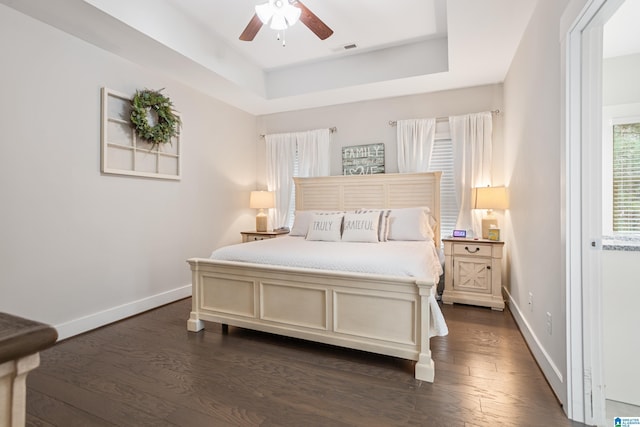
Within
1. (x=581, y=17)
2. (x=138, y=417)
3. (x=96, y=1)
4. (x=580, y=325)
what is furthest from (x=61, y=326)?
(x=581, y=17)

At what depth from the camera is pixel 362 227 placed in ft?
11.1

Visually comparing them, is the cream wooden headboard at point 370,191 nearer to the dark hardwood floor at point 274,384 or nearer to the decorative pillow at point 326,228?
the decorative pillow at point 326,228

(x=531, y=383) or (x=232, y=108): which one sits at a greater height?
(x=232, y=108)

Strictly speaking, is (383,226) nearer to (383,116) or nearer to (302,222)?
(302,222)

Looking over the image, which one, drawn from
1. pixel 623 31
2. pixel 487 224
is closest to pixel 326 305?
pixel 487 224

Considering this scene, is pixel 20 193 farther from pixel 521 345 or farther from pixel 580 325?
pixel 521 345

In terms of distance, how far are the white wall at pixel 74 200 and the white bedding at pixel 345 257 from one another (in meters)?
Result: 1.15

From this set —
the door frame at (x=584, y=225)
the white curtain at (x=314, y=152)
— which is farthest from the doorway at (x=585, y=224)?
the white curtain at (x=314, y=152)

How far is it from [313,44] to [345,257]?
8.68 ft

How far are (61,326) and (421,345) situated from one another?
298 centimetres

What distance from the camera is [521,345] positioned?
2479mm

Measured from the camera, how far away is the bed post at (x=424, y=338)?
201cm

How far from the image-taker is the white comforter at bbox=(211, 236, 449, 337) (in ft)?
7.13

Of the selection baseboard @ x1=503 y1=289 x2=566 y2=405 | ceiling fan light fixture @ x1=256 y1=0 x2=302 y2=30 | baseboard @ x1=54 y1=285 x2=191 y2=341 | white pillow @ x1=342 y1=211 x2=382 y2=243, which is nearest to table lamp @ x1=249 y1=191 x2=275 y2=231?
baseboard @ x1=54 y1=285 x2=191 y2=341
